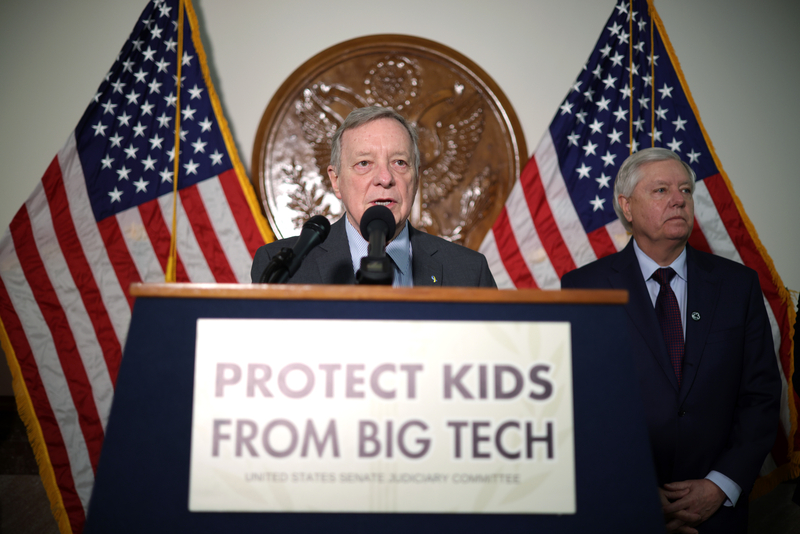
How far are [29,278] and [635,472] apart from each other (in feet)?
8.15

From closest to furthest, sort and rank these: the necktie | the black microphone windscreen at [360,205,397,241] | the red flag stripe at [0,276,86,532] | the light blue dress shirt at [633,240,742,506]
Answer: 1. the black microphone windscreen at [360,205,397,241]
2. the necktie
3. the light blue dress shirt at [633,240,742,506]
4. the red flag stripe at [0,276,86,532]

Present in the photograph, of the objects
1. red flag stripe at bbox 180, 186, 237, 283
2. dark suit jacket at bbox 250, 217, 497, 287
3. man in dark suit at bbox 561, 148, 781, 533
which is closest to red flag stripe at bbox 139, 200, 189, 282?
red flag stripe at bbox 180, 186, 237, 283

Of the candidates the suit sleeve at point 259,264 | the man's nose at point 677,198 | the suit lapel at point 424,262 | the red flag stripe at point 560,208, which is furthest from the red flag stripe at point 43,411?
the man's nose at point 677,198

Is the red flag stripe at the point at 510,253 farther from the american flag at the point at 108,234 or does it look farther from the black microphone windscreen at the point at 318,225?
the black microphone windscreen at the point at 318,225

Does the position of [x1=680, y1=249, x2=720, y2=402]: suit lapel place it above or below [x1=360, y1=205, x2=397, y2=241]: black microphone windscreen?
below

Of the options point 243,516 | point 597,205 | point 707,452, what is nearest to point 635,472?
point 243,516

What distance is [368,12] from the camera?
2.80m

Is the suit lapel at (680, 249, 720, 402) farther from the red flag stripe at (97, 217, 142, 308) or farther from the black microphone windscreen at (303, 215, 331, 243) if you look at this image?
the red flag stripe at (97, 217, 142, 308)

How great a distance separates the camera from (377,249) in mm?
867

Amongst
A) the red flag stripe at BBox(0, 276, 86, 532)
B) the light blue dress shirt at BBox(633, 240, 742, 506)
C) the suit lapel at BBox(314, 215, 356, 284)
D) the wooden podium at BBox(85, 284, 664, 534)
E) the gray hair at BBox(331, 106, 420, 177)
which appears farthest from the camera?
the red flag stripe at BBox(0, 276, 86, 532)

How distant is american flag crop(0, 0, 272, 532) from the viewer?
2223mm

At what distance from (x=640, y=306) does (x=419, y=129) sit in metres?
1.51

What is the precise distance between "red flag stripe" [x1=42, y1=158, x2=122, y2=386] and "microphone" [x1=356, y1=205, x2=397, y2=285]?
1.81 m

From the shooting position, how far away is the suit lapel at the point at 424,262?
144cm
